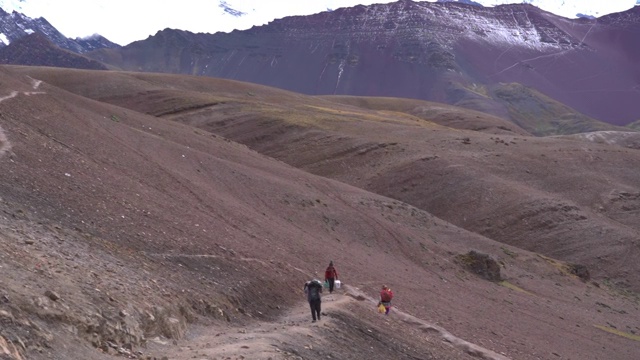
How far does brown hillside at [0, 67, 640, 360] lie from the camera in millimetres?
15680

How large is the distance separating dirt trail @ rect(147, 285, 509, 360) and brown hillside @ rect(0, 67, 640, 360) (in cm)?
7

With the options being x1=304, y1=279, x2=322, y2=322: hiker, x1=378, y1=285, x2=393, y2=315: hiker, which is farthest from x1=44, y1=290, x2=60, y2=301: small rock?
x1=378, y1=285, x2=393, y2=315: hiker

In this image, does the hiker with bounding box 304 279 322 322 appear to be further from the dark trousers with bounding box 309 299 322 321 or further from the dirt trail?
the dirt trail

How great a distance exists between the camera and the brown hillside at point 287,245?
15.7 meters

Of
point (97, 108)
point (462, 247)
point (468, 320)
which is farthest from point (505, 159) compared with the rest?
point (468, 320)

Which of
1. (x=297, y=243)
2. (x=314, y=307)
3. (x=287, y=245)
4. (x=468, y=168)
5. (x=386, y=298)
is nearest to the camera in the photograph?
(x=314, y=307)

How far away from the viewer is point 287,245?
29.2 meters

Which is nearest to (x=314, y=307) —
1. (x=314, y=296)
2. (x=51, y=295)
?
(x=314, y=296)

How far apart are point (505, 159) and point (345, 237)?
36.1 m

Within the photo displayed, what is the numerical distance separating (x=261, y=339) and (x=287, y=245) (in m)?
12.4

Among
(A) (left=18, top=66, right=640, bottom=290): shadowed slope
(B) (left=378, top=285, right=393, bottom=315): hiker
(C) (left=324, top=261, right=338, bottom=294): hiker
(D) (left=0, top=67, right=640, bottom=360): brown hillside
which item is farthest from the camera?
(A) (left=18, top=66, right=640, bottom=290): shadowed slope

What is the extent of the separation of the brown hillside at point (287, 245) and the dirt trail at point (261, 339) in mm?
70

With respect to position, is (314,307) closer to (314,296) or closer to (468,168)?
(314,296)

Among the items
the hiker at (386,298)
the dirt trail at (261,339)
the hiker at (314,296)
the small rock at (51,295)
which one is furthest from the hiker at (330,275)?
the small rock at (51,295)
